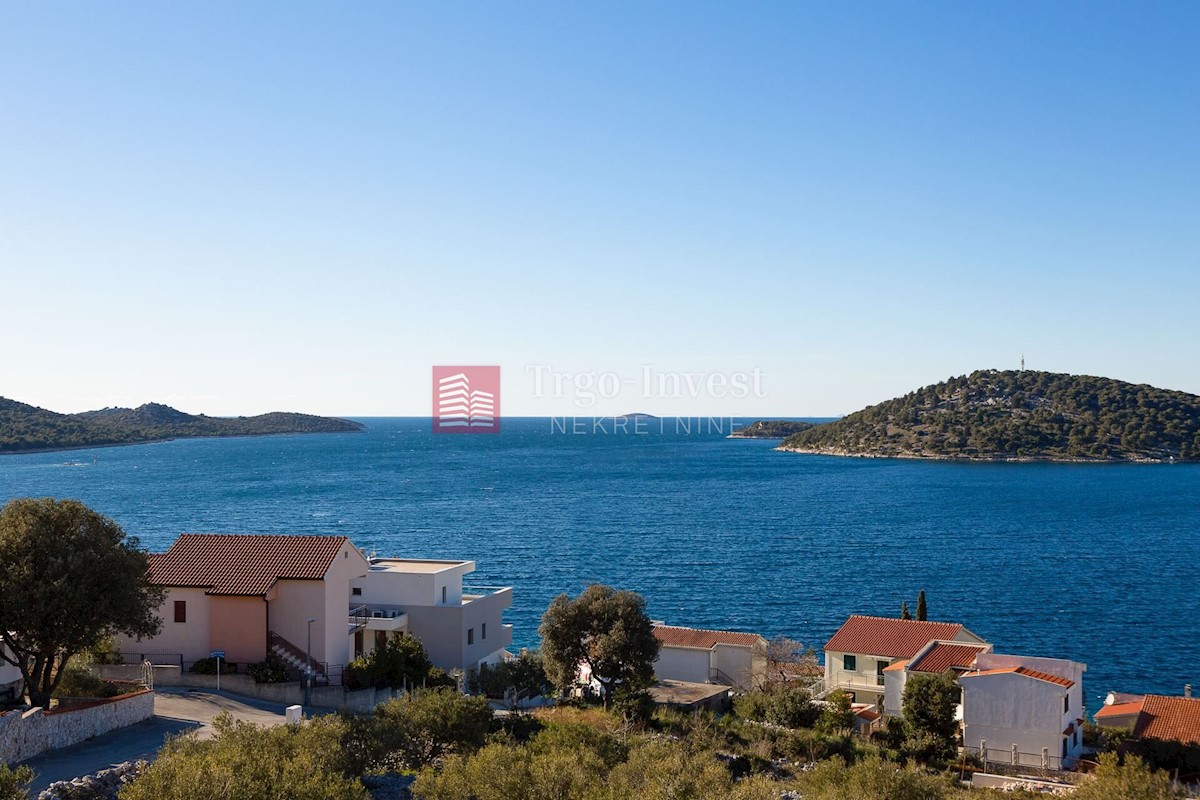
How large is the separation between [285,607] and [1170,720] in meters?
28.0

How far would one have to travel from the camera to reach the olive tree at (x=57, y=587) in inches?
897

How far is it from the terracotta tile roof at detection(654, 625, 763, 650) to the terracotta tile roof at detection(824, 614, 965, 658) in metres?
3.38

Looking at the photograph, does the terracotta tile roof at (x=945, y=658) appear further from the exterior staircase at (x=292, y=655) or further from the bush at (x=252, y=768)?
the bush at (x=252, y=768)

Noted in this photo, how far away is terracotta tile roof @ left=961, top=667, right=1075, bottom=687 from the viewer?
30494mm

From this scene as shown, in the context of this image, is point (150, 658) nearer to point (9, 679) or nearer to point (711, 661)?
point (9, 679)

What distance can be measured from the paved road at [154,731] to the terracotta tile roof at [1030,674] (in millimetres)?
21496

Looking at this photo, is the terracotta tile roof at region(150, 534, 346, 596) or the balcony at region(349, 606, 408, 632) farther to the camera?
the balcony at region(349, 606, 408, 632)

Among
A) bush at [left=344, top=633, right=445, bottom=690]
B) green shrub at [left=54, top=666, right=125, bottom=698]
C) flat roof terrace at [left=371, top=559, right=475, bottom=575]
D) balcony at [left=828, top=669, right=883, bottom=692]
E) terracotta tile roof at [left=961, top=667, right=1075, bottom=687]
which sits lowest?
balcony at [left=828, top=669, right=883, bottom=692]

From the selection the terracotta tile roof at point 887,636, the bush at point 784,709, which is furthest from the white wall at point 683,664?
the bush at point 784,709

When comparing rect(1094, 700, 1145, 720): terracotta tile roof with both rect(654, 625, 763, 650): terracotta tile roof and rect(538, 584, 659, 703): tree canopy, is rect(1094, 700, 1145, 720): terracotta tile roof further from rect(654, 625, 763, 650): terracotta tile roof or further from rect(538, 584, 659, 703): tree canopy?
rect(538, 584, 659, 703): tree canopy

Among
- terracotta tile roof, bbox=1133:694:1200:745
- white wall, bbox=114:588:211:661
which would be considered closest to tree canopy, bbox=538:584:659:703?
white wall, bbox=114:588:211:661

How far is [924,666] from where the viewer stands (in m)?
34.5

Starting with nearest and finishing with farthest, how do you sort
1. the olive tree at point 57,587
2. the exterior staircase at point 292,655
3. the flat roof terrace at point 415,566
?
1. the olive tree at point 57,587
2. the exterior staircase at point 292,655
3. the flat roof terrace at point 415,566

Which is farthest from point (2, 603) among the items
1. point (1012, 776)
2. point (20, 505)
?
point (1012, 776)
